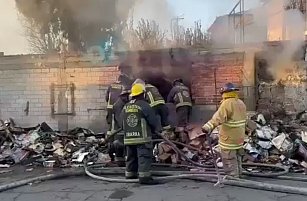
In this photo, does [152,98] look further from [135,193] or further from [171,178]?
[135,193]

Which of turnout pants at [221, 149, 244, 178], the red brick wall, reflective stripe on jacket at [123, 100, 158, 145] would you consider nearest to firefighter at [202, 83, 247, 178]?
turnout pants at [221, 149, 244, 178]

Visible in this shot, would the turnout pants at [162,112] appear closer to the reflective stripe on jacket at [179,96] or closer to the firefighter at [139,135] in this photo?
the firefighter at [139,135]

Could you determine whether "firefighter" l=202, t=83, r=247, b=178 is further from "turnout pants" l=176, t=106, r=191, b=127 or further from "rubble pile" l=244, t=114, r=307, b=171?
"turnout pants" l=176, t=106, r=191, b=127

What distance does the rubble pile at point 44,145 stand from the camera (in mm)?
9070

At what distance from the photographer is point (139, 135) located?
684 centimetres

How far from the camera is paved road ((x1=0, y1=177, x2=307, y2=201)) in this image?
600 cm

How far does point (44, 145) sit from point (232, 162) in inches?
183

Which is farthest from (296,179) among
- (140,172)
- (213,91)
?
(213,91)

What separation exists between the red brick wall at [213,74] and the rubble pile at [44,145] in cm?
262

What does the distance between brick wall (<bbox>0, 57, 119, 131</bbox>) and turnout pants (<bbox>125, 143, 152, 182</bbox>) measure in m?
4.05

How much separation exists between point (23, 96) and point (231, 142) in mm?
6471

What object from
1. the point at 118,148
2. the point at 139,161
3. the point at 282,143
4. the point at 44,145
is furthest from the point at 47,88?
the point at 282,143

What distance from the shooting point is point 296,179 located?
22.7 feet

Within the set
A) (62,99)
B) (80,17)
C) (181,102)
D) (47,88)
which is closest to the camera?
(181,102)
